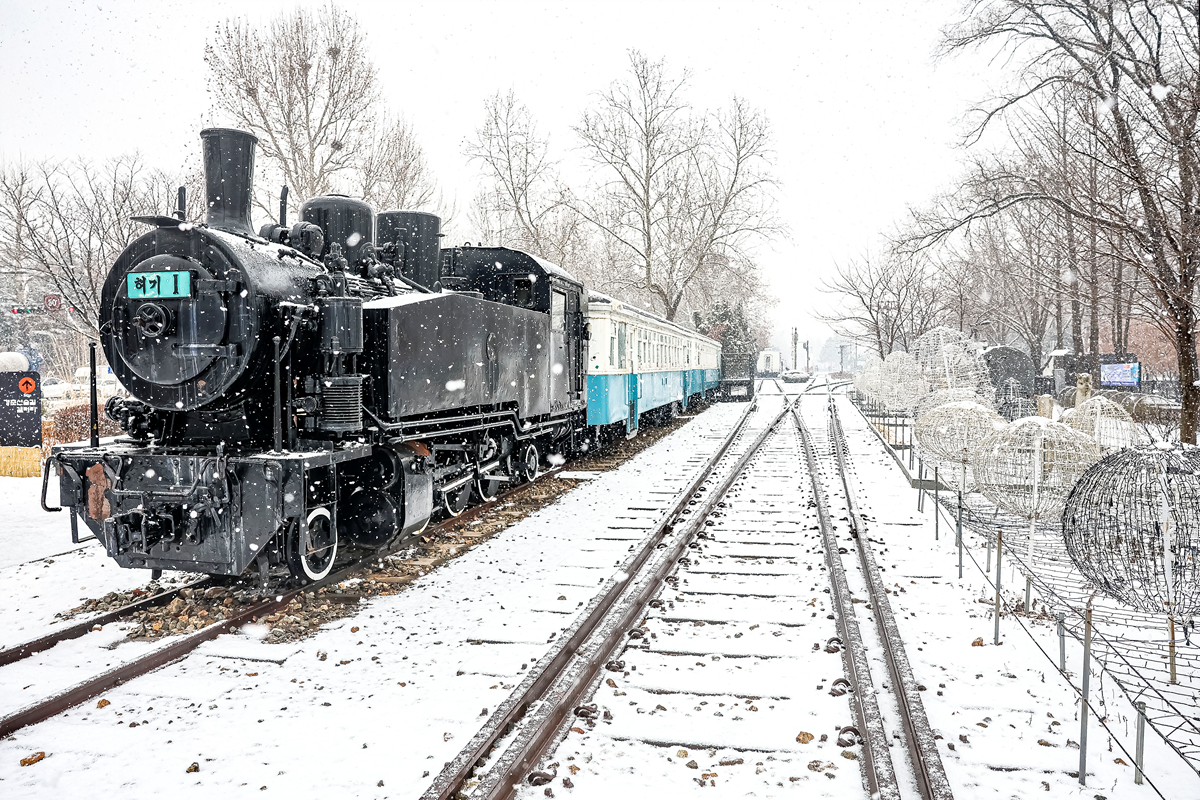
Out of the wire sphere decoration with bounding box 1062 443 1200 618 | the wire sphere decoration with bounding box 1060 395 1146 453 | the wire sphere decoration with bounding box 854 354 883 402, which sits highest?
the wire sphere decoration with bounding box 854 354 883 402

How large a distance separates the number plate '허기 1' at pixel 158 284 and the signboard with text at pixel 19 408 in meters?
7.92

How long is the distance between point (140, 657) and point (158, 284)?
2.59 metres

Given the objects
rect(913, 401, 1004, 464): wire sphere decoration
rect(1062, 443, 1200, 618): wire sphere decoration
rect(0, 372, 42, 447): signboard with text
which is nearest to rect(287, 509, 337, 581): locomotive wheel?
rect(1062, 443, 1200, 618): wire sphere decoration

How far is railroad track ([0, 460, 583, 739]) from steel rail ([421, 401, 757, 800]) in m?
2.21

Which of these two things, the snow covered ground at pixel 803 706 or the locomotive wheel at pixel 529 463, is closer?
the snow covered ground at pixel 803 706

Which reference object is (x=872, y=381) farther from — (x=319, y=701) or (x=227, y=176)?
(x=319, y=701)

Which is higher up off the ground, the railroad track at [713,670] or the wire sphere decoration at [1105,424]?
the wire sphere decoration at [1105,424]

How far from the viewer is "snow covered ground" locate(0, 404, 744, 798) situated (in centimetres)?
327

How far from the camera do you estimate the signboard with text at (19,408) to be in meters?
11.5

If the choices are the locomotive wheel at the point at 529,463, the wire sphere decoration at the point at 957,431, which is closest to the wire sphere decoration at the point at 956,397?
the wire sphere decoration at the point at 957,431

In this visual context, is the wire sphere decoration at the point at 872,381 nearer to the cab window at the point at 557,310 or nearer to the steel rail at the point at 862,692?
the cab window at the point at 557,310

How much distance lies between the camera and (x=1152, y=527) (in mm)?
4691

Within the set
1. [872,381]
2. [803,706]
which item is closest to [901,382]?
[872,381]

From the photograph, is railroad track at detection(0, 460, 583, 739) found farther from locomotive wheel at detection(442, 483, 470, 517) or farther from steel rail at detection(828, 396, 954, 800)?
steel rail at detection(828, 396, 954, 800)
